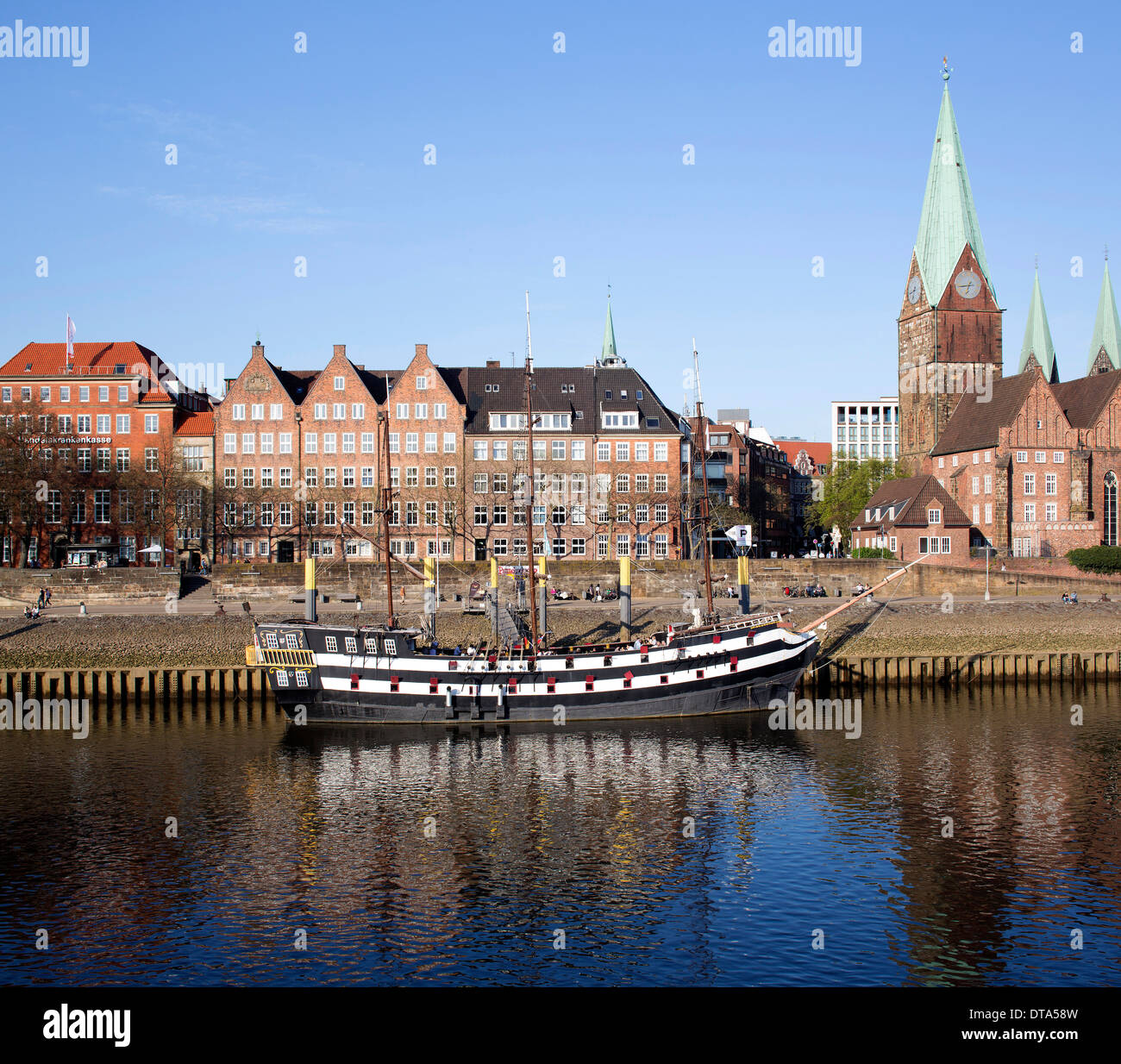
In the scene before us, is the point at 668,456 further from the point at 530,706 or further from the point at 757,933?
the point at 757,933

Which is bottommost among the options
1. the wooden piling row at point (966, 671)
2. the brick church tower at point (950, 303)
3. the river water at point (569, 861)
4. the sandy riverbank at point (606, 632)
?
the river water at point (569, 861)

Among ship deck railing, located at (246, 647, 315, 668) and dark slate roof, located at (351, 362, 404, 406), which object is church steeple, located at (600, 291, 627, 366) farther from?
ship deck railing, located at (246, 647, 315, 668)

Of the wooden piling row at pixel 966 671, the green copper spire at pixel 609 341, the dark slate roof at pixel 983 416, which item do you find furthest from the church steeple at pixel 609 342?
the wooden piling row at pixel 966 671

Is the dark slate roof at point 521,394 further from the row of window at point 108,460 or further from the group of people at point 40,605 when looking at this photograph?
the group of people at point 40,605

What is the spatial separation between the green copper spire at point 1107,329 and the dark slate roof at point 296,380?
110 metres

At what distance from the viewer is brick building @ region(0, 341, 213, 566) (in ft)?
301

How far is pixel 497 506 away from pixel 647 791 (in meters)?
59.4

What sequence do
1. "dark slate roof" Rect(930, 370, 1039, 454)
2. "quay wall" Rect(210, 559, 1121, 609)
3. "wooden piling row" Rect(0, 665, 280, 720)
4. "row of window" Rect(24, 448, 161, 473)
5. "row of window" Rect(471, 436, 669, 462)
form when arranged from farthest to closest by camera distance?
"dark slate roof" Rect(930, 370, 1039, 454) < "row of window" Rect(24, 448, 161, 473) < "row of window" Rect(471, 436, 669, 462) < "quay wall" Rect(210, 559, 1121, 609) < "wooden piling row" Rect(0, 665, 280, 720)

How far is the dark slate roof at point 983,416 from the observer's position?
351 ft

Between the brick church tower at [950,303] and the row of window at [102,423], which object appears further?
the brick church tower at [950,303]

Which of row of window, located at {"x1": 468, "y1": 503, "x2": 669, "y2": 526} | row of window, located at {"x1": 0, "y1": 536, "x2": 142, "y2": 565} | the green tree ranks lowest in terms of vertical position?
row of window, located at {"x1": 0, "y1": 536, "x2": 142, "y2": 565}

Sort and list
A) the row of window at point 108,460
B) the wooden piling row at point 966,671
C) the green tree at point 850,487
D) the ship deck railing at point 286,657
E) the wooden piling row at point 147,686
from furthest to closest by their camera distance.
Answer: the green tree at point 850,487 → the row of window at point 108,460 → the wooden piling row at point 966,671 → the wooden piling row at point 147,686 → the ship deck railing at point 286,657

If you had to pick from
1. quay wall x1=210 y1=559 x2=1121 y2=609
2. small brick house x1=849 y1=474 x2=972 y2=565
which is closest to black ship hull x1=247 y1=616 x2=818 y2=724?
quay wall x1=210 y1=559 x2=1121 y2=609

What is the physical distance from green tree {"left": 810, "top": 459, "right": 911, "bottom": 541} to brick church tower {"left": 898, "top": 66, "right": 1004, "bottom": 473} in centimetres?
799
